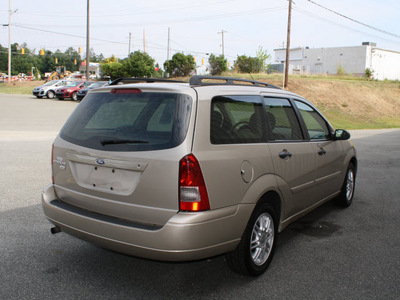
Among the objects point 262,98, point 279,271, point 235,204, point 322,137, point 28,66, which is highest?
point 28,66

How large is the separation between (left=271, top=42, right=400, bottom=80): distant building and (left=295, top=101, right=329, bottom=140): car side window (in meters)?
66.8

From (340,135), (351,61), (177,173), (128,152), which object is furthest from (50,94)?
(351,61)

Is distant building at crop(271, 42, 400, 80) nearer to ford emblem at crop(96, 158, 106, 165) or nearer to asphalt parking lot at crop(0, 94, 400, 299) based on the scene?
asphalt parking lot at crop(0, 94, 400, 299)

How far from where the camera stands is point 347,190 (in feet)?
19.4

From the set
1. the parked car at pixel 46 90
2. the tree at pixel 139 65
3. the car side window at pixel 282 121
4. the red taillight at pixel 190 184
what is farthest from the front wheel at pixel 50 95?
the red taillight at pixel 190 184

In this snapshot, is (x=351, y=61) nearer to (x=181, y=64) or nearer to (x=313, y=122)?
(x=181, y=64)

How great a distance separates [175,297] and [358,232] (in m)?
2.74

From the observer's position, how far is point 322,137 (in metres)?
4.96

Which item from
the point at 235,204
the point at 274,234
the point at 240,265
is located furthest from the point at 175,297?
the point at 274,234

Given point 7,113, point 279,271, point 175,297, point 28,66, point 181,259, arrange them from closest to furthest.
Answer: point 181,259
point 175,297
point 279,271
point 7,113
point 28,66

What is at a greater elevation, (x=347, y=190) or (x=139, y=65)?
(x=139, y=65)

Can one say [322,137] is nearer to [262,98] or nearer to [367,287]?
[262,98]

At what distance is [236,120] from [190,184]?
1.04 metres

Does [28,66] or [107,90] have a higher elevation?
[28,66]
